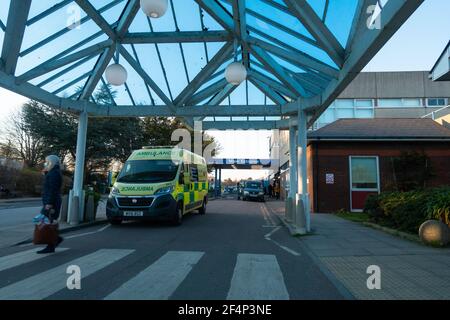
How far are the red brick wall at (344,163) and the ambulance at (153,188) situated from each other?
7446 mm

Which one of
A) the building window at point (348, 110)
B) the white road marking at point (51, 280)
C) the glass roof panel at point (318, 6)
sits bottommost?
the white road marking at point (51, 280)

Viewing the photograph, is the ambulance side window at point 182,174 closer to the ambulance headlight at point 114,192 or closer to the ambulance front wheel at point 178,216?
the ambulance front wheel at point 178,216

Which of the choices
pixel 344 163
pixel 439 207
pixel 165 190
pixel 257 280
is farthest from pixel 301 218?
pixel 344 163

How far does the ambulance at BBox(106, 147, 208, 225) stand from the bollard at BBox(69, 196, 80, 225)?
0.95 m

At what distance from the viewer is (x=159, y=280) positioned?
5.28 m

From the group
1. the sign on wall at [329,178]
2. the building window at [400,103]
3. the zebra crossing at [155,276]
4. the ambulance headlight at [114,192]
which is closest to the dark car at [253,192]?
the sign on wall at [329,178]

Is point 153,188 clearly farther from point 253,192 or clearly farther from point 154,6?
point 253,192

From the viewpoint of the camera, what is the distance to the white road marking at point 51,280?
178 inches

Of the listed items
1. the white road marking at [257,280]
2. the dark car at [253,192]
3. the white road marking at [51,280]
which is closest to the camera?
the white road marking at [51,280]

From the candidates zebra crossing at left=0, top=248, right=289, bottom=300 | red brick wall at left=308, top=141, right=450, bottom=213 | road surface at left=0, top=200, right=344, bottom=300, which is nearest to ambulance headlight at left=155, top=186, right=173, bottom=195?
road surface at left=0, top=200, right=344, bottom=300

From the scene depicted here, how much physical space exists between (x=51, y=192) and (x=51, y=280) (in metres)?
2.41

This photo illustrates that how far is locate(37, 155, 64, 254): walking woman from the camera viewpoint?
23.1ft

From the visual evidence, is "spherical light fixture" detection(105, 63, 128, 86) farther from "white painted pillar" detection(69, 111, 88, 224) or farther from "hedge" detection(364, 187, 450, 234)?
"hedge" detection(364, 187, 450, 234)

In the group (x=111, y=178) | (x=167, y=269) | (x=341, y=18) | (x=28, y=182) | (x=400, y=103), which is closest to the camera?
(x=167, y=269)
